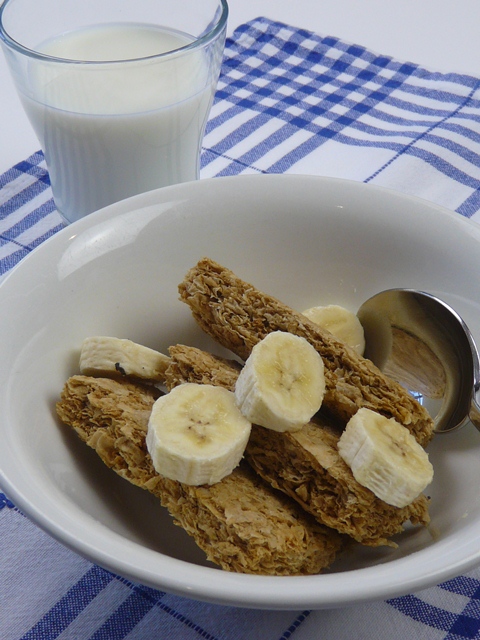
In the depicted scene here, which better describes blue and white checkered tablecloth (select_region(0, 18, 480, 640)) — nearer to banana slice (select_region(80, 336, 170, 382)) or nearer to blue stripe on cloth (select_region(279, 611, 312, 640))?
blue stripe on cloth (select_region(279, 611, 312, 640))

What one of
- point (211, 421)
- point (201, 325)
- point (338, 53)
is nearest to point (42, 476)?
point (211, 421)

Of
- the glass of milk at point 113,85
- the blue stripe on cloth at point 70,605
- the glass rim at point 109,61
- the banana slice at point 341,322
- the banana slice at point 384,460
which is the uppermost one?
the glass rim at point 109,61

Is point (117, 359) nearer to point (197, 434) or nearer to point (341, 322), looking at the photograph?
point (197, 434)

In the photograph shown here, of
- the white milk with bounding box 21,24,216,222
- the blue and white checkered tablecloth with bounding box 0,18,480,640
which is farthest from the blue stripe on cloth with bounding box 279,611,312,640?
the white milk with bounding box 21,24,216,222

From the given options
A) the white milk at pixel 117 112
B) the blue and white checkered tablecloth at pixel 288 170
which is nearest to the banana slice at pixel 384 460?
the blue and white checkered tablecloth at pixel 288 170

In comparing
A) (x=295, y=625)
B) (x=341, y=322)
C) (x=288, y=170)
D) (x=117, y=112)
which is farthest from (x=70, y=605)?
(x=288, y=170)

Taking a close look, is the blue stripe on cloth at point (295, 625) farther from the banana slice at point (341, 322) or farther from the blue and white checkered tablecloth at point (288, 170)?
the banana slice at point (341, 322)
